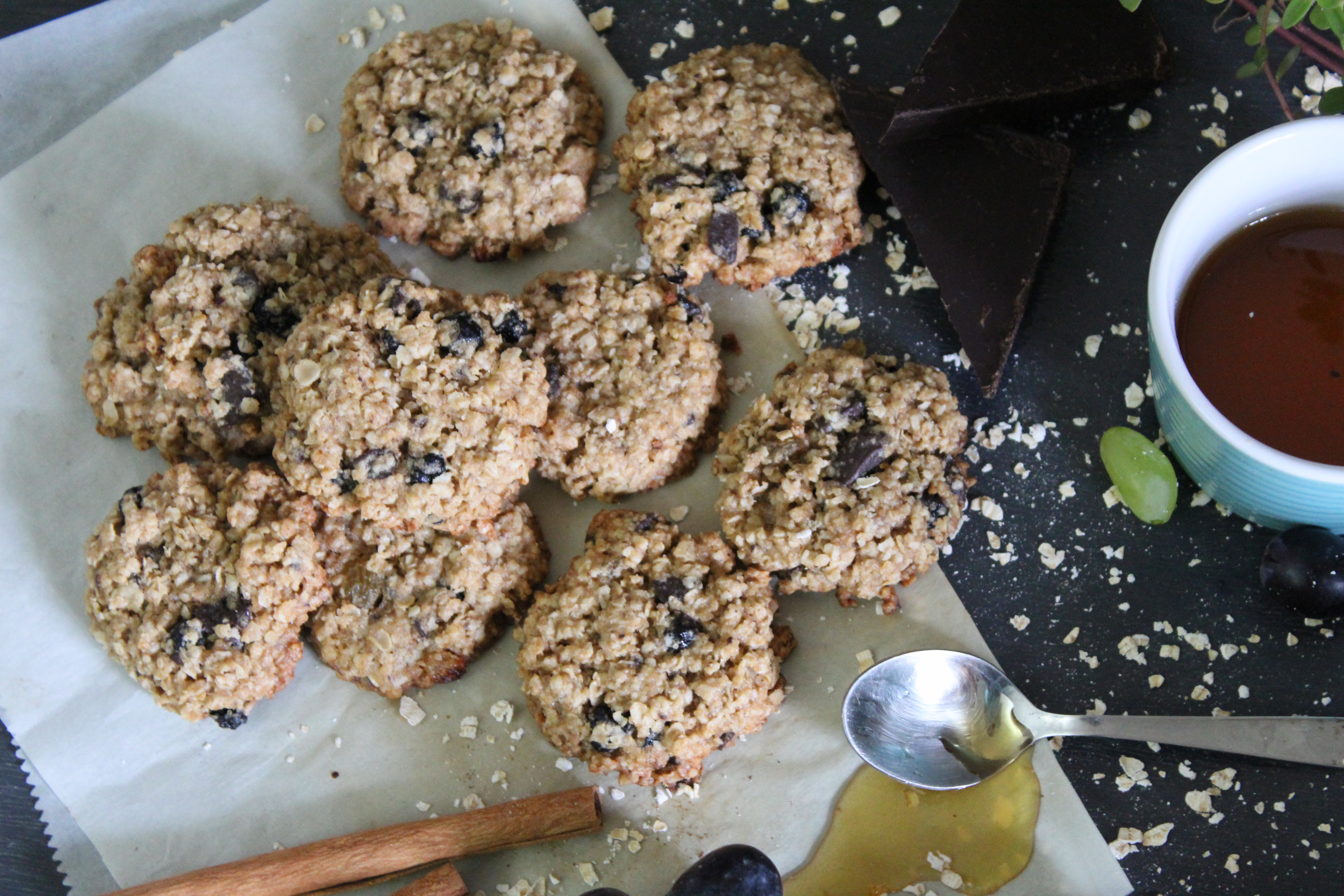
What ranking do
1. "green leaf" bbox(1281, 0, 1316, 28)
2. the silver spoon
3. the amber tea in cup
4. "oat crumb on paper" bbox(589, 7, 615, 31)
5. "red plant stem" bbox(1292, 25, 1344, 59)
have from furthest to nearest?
"oat crumb on paper" bbox(589, 7, 615, 31)
"red plant stem" bbox(1292, 25, 1344, 59)
the silver spoon
the amber tea in cup
"green leaf" bbox(1281, 0, 1316, 28)

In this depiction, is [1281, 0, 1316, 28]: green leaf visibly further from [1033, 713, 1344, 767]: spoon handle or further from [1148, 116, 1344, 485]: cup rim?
[1033, 713, 1344, 767]: spoon handle

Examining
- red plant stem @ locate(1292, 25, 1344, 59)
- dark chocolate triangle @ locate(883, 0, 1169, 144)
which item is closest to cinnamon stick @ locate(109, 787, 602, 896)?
dark chocolate triangle @ locate(883, 0, 1169, 144)

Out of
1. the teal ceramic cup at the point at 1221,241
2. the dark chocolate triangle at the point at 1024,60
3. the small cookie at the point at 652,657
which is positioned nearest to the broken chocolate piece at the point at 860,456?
the small cookie at the point at 652,657

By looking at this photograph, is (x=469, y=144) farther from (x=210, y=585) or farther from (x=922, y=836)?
(x=922, y=836)

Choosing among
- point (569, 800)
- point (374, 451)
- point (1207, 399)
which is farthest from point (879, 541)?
point (374, 451)

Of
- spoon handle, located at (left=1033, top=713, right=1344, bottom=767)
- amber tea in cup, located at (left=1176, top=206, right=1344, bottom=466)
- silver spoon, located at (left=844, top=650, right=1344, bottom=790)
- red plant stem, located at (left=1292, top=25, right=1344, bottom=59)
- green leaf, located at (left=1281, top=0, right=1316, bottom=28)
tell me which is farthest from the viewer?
red plant stem, located at (left=1292, top=25, right=1344, bottom=59)

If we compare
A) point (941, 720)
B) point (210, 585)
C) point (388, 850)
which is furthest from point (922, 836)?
point (210, 585)

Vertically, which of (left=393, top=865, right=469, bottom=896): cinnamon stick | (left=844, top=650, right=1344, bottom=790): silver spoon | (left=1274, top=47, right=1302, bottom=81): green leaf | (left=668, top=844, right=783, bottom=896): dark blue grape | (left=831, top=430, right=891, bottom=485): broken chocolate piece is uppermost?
(left=1274, top=47, right=1302, bottom=81): green leaf
